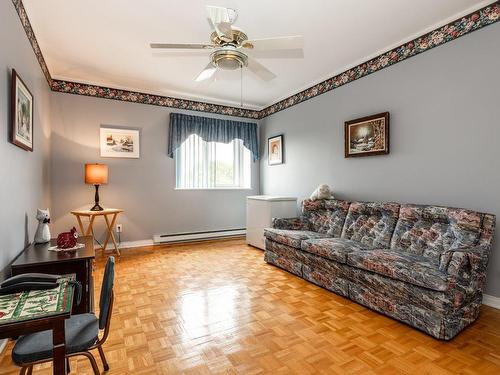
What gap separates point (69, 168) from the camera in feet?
14.4

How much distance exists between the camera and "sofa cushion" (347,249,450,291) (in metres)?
2.06

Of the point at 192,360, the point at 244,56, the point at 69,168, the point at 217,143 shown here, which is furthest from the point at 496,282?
the point at 69,168

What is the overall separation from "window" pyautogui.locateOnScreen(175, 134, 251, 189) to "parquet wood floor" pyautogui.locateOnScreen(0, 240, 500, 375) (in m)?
2.45

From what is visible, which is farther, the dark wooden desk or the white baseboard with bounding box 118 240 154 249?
the white baseboard with bounding box 118 240 154 249

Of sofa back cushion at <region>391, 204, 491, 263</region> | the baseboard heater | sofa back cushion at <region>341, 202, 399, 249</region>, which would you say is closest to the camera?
sofa back cushion at <region>391, 204, 491, 263</region>

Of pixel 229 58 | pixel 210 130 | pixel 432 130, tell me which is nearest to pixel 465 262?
pixel 432 130

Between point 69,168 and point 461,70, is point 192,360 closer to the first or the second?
point 461,70

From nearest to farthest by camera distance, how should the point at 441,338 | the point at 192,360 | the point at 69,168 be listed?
the point at 192,360 < the point at 441,338 < the point at 69,168

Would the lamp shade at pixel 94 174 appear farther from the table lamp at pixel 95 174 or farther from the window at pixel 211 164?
the window at pixel 211 164

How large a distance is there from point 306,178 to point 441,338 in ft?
10.1

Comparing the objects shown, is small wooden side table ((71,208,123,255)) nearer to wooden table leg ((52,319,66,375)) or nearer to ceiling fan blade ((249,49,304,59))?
ceiling fan blade ((249,49,304,59))

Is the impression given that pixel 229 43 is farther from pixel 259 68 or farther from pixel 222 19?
pixel 259 68

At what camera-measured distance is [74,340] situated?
135cm

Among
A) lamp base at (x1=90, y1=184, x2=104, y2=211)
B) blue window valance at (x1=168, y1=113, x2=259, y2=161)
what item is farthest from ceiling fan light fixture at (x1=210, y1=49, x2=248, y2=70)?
lamp base at (x1=90, y1=184, x2=104, y2=211)
